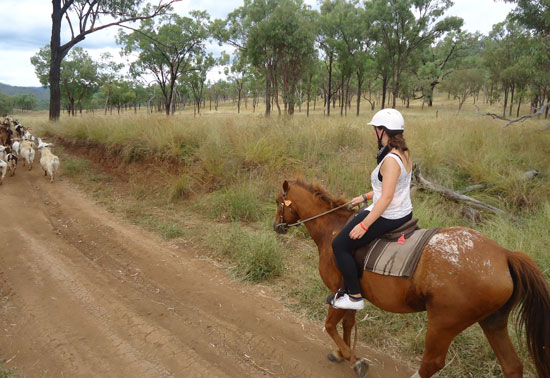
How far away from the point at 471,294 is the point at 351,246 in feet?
3.07

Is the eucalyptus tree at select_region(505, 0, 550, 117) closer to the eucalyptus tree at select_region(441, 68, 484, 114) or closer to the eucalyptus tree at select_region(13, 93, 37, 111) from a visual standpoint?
the eucalyptus tree at select_region(441, 68, 484, 114)

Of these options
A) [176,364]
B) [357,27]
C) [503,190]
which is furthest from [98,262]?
[357,27]

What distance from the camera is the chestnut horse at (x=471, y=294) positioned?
2.28 m

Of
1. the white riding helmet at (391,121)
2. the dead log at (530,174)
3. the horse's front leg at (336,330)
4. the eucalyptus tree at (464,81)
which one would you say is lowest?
the horse's front leg at (336,330)

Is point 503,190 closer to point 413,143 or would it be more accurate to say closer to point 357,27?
point 413,143

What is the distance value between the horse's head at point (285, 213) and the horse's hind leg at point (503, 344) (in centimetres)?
199

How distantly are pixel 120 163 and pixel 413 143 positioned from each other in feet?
29.0

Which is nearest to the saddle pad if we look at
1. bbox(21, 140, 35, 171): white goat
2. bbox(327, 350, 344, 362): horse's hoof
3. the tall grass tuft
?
bbox(327, 350, 344, 362): horse's hoof

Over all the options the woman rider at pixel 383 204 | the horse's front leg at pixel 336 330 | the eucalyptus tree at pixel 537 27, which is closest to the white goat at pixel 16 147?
the horse's front leg at pixel 336 330

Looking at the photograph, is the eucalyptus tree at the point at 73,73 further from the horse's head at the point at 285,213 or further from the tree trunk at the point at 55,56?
the horse's head at the point at 285,213

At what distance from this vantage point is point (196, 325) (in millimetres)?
3771

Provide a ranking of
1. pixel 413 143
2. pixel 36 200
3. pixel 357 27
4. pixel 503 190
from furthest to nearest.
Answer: pixel 357 27
pixel 413 143
pixel 36 200
pixel 503 190

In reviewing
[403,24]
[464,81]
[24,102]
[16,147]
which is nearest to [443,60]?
[464,81]

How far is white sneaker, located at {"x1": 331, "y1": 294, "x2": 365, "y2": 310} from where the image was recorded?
9.12ft
